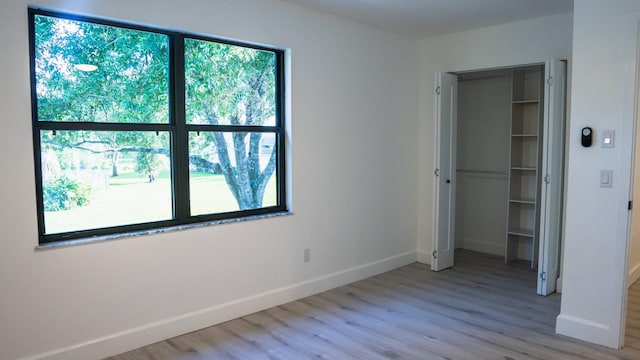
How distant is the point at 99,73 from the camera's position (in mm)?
2914

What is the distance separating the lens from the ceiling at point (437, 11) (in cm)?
376

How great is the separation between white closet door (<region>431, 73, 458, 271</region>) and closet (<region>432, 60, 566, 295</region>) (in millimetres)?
10

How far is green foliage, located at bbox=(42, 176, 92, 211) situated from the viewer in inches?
109

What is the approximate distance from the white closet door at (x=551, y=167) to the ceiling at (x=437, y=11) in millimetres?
505

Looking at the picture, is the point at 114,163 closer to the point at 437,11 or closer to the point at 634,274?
the point at 437,11

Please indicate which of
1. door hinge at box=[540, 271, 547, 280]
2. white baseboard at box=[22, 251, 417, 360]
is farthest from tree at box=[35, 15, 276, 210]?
door hinge at box=[540, 271, 547, 280]

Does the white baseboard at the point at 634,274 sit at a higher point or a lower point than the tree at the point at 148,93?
lower

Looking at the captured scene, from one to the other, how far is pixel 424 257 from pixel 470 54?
7.38ft

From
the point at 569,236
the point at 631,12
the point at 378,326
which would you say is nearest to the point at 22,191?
the point at 378,326

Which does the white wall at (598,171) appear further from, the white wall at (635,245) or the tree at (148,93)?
the tree at (148,93)

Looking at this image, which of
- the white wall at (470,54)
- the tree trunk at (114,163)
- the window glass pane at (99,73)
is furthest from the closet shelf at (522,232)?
the tree trunk at (114,163)

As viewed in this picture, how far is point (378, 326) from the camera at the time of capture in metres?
3.44

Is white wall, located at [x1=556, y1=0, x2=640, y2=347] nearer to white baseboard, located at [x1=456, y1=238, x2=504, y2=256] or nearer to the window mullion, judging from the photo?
white baseboard, located at [x1=456, y1=238, x2=504, y2=256]

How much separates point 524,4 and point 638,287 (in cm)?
286
